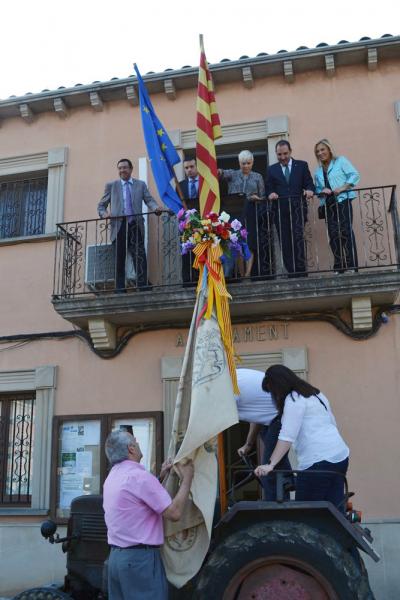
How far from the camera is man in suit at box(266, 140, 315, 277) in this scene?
8047 millimetres

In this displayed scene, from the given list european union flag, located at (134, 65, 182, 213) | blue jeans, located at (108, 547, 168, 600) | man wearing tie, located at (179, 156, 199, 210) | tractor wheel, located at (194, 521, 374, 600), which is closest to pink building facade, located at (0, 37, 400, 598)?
man wearing tie, located at (179, 156, 199, 210)

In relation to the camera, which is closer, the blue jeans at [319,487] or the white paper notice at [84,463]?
the blue jeans at [319,487]

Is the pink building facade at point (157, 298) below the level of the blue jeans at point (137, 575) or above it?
above

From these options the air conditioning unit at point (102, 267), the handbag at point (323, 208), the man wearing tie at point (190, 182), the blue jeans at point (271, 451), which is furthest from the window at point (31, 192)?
the blue jeans at point (271, 451)

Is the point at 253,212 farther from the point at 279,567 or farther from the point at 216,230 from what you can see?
the point at 279,567

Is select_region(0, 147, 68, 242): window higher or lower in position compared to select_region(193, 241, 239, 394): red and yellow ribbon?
higher

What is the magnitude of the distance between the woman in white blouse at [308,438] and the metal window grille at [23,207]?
6429mm

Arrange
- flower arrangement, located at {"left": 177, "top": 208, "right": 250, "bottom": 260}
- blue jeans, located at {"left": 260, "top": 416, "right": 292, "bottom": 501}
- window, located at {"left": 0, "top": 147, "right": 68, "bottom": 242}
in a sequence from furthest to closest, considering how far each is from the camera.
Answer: window, located at {"left": 0, "top": 147, "right": 68, "bottom": 242} < flower arrangement, located at {"left": 177, "top": 208, "right": 250, "bottom": 260} < blue jeans, located at {"left": 260, "top": 416, "right": 292, "bottom": 501}

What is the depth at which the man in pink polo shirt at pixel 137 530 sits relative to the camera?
369cm

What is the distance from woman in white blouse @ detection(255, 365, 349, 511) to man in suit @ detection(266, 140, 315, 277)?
150 inches

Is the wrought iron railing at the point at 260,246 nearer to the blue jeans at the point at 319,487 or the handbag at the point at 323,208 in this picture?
the handbag at the point at 323,208

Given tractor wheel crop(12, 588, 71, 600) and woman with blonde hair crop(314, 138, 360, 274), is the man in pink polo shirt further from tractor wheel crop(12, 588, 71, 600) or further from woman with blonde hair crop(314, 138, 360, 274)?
woman with blonde hair crop(314, 138, 360, 274)

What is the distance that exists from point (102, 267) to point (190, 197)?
62.8 inches

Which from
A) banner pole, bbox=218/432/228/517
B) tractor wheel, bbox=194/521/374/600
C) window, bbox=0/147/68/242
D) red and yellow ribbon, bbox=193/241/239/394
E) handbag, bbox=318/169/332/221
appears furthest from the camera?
window, bbox=0/147/68/242
